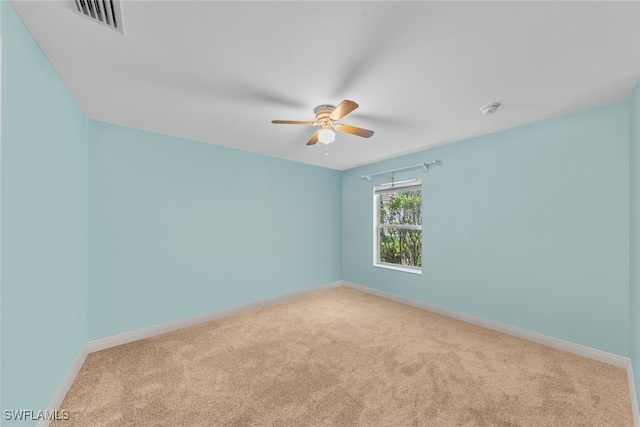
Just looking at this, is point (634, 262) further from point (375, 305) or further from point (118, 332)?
point (118, 332)

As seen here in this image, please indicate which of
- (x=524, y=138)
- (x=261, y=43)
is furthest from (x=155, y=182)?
(x=524, y=138)

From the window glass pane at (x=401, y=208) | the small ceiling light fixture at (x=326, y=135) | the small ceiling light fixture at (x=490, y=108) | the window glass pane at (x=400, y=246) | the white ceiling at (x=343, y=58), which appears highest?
the white ceiling at (x=343, y=58)

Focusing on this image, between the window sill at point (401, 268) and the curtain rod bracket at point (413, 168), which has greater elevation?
the curtain rod bracket at point (413, 168)

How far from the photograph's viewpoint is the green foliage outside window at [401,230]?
4.10 metres

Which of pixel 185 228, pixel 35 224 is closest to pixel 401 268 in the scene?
pixel 185 228

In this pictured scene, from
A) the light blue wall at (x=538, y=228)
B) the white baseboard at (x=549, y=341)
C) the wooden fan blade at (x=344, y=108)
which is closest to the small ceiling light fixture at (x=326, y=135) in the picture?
the wooden fan blade at (x=344, y=108)

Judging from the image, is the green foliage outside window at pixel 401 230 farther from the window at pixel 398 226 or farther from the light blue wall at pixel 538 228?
the light blue wall at pixel 538 228

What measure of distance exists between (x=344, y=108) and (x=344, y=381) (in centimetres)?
215

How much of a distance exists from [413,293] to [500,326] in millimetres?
1143

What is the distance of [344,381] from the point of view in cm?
203

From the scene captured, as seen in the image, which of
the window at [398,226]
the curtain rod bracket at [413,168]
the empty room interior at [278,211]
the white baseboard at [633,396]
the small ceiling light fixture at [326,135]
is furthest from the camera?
the window at [398,226]

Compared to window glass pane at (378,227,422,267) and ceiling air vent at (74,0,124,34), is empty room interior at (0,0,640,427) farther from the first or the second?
window glass pane at (378,227,422,267)

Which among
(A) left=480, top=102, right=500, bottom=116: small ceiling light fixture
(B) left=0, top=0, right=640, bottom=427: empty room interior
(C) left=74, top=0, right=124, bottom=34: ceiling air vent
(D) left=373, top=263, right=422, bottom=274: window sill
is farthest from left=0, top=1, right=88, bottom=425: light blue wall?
(D) left=373, top=263, right=422, bottom=274: window sill

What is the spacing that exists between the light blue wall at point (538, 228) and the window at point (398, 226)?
14.7 inches
